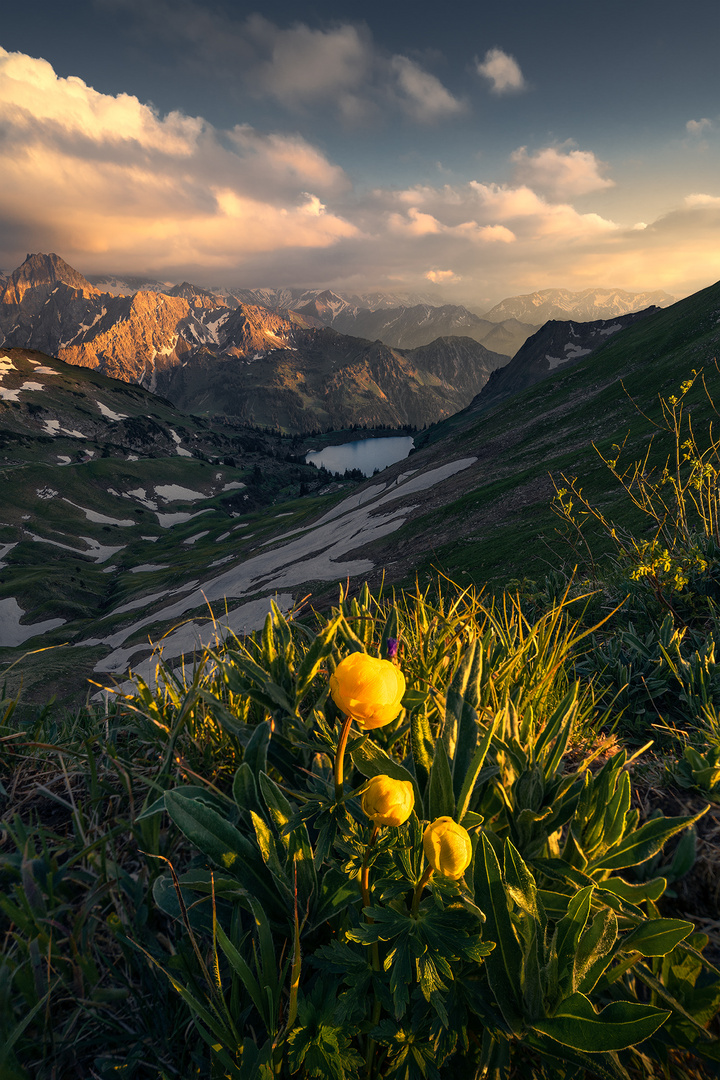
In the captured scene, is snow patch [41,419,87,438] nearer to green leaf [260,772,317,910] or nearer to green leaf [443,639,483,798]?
green leaf [443,639,483,798]

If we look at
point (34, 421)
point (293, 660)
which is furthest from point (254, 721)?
point (34, 421)

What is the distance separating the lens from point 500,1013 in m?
1.48

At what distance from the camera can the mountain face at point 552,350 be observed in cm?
10900

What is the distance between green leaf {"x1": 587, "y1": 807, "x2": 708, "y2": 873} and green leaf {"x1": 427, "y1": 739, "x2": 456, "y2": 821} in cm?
64

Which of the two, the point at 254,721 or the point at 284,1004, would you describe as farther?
the point at 254,721

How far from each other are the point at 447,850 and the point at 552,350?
131 meters

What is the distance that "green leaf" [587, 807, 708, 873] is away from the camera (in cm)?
185

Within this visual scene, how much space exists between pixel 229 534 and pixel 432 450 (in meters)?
59.5

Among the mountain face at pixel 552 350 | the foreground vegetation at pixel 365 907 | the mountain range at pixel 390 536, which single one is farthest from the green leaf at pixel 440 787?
the mountain face at pixel 552 350

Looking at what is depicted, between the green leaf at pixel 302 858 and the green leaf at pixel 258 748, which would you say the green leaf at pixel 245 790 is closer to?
the green leaf at pixel 258 748

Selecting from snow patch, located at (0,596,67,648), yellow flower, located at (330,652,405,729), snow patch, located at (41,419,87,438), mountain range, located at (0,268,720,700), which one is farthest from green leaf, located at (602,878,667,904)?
snow patch, located at (41,419,87,438)

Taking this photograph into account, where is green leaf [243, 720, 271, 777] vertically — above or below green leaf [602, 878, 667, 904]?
above

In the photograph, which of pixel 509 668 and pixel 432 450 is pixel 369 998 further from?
pixel 432 450

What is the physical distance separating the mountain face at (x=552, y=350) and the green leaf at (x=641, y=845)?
116704 millimetres
